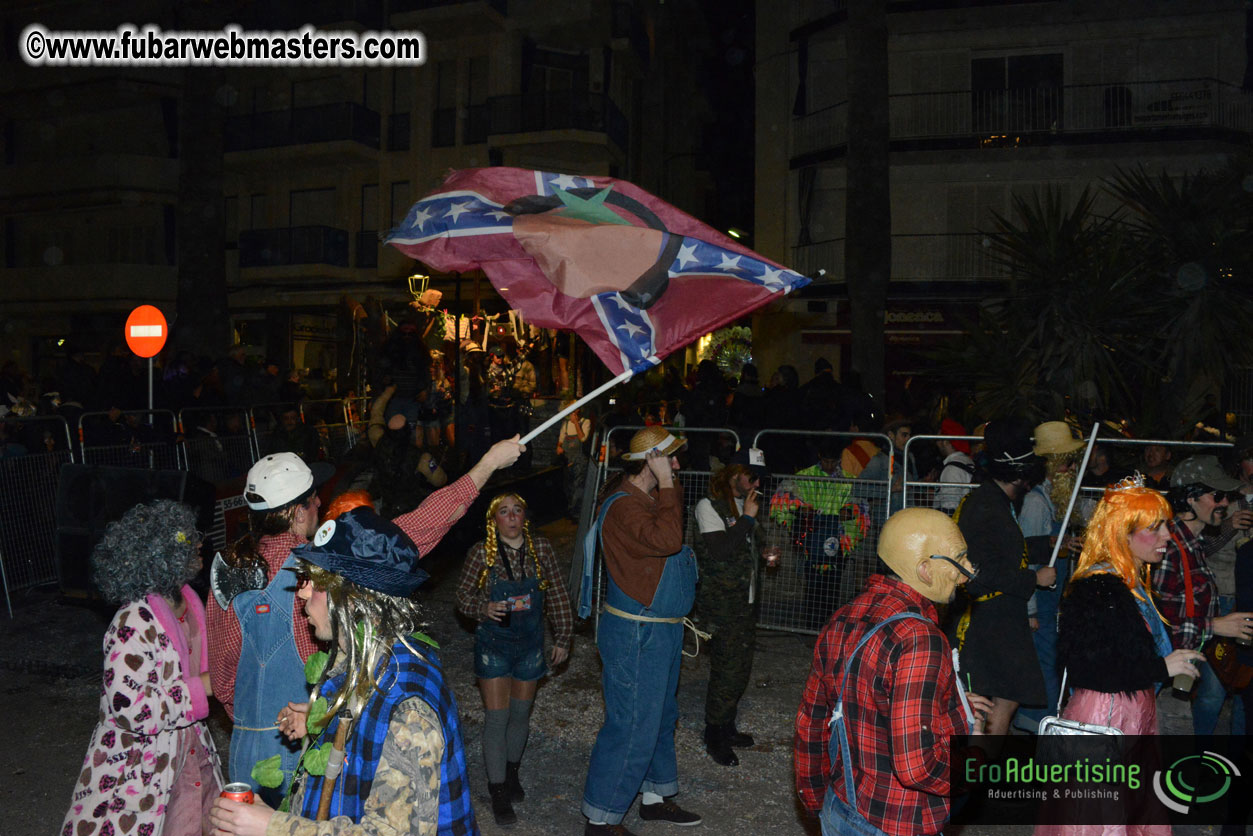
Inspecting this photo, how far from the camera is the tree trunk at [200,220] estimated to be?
17.3m

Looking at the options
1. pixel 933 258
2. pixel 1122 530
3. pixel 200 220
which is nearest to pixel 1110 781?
pixel 1122 530

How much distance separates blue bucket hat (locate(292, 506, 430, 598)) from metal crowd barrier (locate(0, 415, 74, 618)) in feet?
27.2

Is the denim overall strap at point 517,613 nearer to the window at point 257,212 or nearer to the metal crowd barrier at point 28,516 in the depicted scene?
the metal crowd barrier at point 28,516

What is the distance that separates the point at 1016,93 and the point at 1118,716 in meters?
23.1

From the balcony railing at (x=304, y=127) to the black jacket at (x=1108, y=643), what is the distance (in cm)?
2727

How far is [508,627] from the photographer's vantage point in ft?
16.6

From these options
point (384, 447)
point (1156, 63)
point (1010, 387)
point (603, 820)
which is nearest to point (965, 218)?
point (1156, 63)

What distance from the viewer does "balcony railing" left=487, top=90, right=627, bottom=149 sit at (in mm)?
25562

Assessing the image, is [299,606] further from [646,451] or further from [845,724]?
[845,724]

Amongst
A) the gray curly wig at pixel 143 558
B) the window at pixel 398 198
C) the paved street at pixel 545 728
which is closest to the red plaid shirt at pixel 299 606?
the gray curly wig at pixel 143 558

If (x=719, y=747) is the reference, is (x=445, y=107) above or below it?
above

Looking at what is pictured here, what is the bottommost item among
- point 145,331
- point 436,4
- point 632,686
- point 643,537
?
point 632,686

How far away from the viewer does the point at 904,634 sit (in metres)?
2.88

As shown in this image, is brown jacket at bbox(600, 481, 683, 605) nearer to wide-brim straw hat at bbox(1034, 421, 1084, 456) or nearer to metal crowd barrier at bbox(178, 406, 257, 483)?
wide-brim straw hat at bbox(1034, 421, 1084, 456)
